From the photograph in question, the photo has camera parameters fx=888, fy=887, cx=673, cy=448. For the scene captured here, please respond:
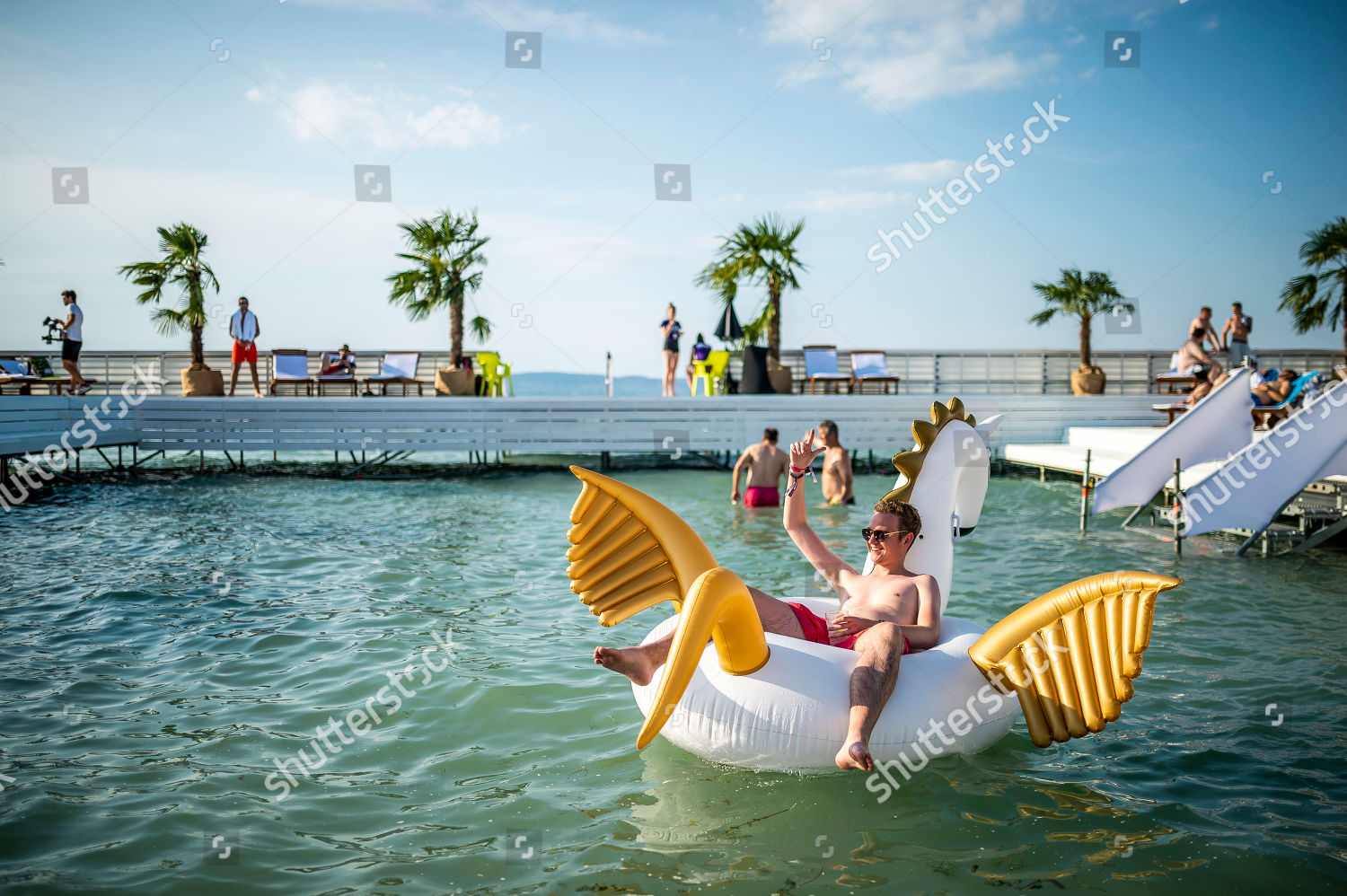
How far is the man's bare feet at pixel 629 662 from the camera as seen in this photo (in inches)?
143

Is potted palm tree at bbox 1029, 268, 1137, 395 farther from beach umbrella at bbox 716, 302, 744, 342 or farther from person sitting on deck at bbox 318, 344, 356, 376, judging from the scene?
person sitting on deck at bbox 318, 344, 356, 376

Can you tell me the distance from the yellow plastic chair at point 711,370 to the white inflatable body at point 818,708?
51.6 feet

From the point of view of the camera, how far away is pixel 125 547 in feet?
29.9

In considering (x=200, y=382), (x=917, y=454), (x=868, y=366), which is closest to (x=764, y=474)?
(x=917, y=454)

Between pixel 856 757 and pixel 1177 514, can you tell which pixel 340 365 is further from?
pixel 856 757

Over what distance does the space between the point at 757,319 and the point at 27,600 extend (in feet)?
52.7

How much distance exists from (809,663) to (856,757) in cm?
49

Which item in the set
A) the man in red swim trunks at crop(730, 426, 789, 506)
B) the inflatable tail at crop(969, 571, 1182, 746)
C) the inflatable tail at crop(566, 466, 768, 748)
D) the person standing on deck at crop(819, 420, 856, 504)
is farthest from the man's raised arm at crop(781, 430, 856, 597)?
the person standing on deck at crop(819, 420, 856, 504)

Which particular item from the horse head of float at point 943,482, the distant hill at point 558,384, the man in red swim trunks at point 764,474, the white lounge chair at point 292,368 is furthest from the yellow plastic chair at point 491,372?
the distant hill at point 558,384

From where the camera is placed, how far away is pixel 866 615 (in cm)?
425

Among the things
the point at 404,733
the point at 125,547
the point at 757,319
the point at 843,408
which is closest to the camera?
the point at 404,733

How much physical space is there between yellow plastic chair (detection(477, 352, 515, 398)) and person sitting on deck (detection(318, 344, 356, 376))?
2747 mm

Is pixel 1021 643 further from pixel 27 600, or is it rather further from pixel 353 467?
pixel 353 467

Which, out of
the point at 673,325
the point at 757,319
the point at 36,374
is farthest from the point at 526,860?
the point at 36,374
